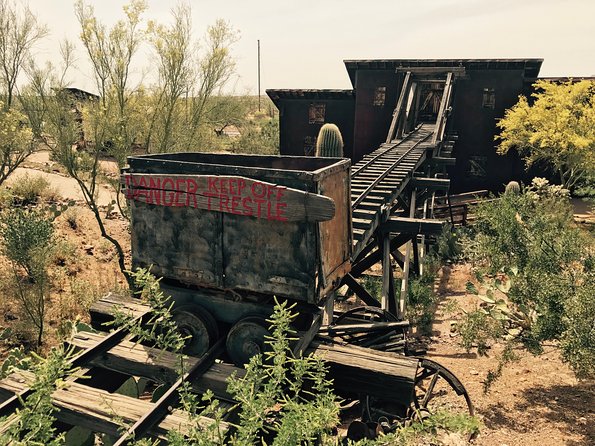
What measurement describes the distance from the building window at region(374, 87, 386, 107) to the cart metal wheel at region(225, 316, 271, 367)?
1999 cm

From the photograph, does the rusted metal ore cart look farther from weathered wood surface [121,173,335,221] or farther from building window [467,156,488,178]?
building window [467,156,488,178]

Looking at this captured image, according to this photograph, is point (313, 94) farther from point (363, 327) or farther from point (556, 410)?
point (363, 327)

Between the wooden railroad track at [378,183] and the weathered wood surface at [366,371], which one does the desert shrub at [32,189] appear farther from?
the weathered wood surface at [366,371]

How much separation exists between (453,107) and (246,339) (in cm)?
2055

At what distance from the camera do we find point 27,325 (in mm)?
10938

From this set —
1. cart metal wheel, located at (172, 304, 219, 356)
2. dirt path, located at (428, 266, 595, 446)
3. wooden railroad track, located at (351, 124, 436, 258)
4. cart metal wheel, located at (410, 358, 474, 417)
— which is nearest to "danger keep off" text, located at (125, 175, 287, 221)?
cart metal wheel, located at (172, 304, 219, 356)

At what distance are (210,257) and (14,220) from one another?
9284mm

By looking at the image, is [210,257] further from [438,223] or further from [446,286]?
[446,286]

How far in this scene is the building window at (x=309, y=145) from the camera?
23891 millimetres

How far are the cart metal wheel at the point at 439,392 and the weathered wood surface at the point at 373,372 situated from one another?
8.03ft

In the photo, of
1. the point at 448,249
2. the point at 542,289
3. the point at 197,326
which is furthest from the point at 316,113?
the point at 197,326

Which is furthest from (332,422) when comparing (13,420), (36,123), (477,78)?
(477,78)

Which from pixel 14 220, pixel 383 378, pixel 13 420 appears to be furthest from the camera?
pixel 14 220

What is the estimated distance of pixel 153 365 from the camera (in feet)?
12.0
